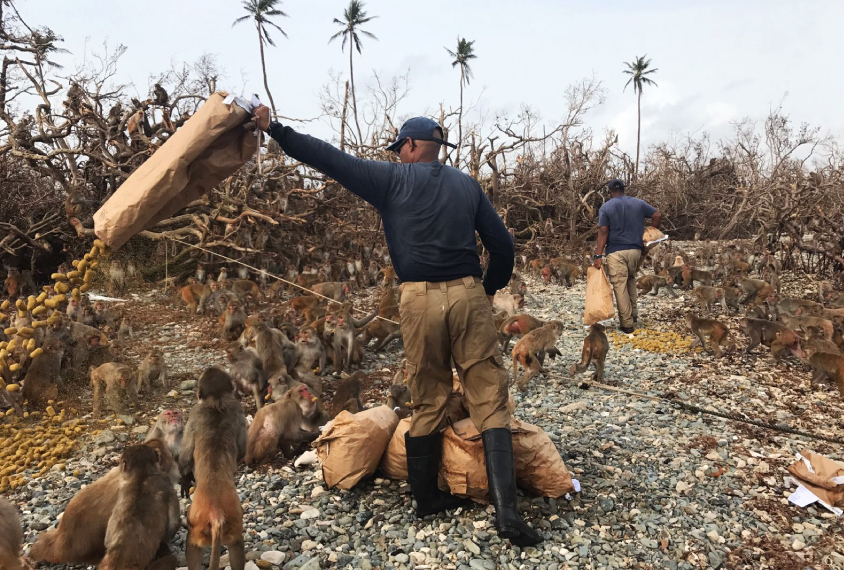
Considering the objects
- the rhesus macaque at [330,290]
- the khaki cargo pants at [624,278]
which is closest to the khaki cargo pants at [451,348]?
the khaki cargo pants at [624,278]

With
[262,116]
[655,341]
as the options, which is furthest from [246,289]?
[262,116]

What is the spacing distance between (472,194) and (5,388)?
570cm

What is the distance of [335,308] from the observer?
29.8 ft

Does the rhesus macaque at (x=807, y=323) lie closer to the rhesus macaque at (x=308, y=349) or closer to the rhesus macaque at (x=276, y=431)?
the rhesus macaque at (x=308, y=349)

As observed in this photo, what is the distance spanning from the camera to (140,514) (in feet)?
9.59

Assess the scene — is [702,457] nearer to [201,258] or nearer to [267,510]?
[267,510]

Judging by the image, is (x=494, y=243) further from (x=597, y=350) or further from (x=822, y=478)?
(x=597, y=350)

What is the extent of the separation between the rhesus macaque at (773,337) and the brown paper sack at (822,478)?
3711 millimetres

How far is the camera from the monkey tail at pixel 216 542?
2.70 meters

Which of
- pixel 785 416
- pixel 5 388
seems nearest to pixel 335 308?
pixel 5 388

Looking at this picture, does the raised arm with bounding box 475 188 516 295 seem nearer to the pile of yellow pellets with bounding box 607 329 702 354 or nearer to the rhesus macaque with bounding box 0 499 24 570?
the rhesus macaque with bounding box 0 499 24 570

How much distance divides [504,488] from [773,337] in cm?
620

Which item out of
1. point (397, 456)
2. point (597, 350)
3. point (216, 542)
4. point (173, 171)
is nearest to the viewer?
point (216, 542)

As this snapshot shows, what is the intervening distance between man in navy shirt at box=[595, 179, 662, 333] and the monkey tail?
7.43 m
